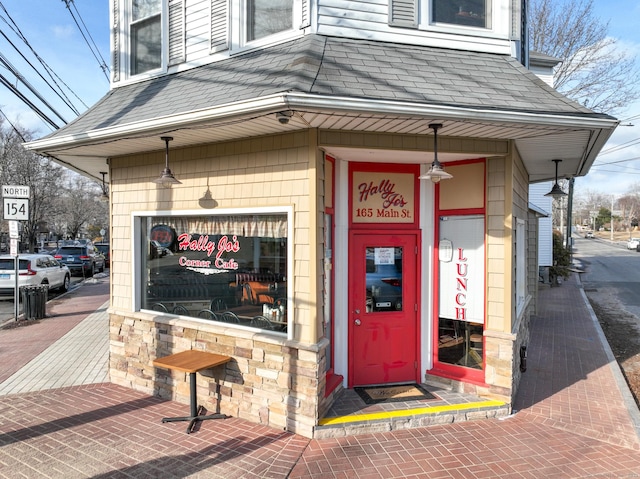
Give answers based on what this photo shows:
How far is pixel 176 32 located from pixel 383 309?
5.09 metres

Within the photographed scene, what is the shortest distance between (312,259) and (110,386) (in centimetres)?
386

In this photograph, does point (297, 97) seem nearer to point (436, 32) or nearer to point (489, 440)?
point (436, 32)

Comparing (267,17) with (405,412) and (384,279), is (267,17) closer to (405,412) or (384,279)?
(384,279)

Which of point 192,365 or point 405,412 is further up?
point 192,365

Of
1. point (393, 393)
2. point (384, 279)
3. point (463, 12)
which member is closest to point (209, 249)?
point (384, 279)

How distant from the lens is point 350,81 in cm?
443

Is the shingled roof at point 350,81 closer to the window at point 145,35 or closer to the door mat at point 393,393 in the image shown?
the window at point 145,35

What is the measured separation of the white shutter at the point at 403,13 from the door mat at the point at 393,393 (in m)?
4.77

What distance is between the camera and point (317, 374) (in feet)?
15.1

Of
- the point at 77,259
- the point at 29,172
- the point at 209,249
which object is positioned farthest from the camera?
the point at 29,172

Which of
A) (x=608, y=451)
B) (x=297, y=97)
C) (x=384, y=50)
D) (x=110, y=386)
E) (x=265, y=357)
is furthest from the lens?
(x=110, y=386)

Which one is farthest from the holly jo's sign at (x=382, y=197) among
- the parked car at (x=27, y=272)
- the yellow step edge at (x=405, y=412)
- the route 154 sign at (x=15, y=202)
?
the parked car at (x=27, y=272)

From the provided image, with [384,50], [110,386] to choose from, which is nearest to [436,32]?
[384,50]

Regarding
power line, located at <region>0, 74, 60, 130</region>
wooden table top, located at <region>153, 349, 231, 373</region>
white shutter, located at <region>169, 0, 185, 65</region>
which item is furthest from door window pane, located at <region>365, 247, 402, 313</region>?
power line, located at <region>0, 74, 60, 130</region>
